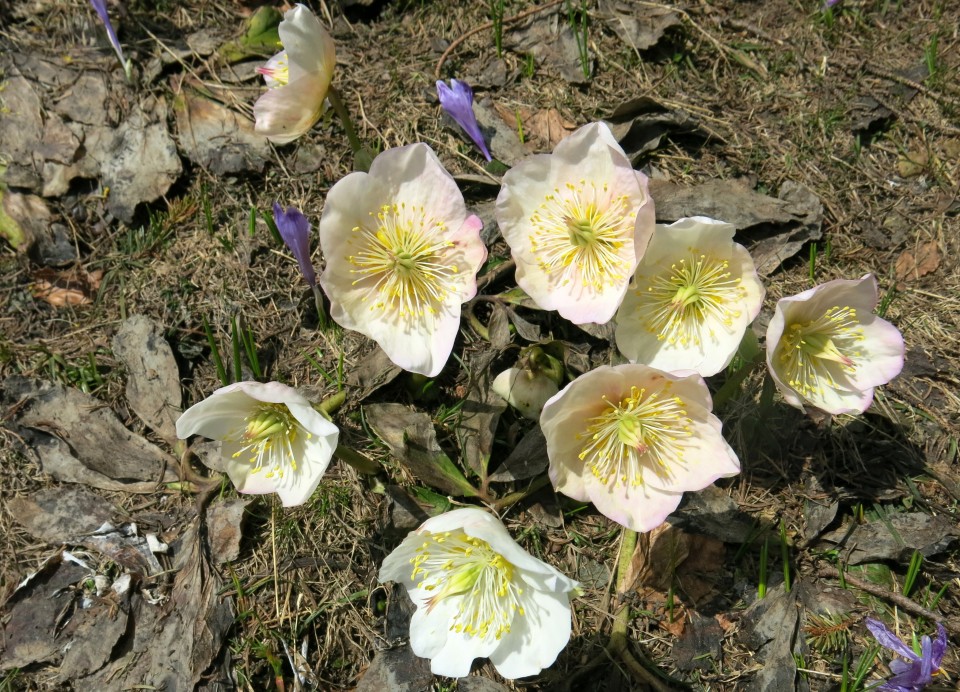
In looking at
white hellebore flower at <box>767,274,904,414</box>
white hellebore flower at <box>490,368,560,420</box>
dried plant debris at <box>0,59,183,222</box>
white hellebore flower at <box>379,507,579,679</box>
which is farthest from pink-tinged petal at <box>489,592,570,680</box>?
dried plant debris at <box>0,59,183,222</box>

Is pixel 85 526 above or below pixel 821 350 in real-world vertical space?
below

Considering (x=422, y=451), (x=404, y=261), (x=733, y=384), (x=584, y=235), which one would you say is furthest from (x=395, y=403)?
(x=733, y=384)

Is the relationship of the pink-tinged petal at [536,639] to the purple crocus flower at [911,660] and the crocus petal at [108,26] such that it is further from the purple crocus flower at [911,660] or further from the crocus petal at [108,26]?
the crocus petal at [108,26]

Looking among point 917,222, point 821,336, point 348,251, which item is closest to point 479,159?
point 348,251

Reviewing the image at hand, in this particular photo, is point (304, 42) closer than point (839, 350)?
No

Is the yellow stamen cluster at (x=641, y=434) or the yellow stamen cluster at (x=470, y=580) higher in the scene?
the yellow stamen cluster at (x=641, y=434)

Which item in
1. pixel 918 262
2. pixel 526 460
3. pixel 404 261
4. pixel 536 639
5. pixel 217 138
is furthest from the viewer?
pixel 217 138

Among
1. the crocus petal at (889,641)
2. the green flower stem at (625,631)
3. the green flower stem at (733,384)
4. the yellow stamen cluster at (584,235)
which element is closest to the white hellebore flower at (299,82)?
the yellow stamen cluster at (584,235)

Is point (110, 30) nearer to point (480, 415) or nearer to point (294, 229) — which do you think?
point (294, 229)
